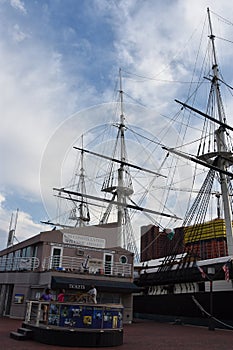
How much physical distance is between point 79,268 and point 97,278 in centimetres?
154

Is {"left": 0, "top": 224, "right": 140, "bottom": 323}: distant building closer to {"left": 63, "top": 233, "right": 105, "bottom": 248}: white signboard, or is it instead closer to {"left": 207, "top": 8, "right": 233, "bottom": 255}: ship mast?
{"left": 63, "top": 233, "right": 105, "bottom": 248}: white signboard

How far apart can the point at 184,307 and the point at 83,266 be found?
294 inches

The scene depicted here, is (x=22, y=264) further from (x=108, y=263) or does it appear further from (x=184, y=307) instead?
(x=184, y=307)

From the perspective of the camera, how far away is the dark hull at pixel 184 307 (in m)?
19.1

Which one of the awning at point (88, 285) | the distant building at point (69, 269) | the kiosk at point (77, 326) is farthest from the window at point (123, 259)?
the kiosk at point (77, 326)

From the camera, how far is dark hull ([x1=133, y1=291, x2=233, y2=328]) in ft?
62.6

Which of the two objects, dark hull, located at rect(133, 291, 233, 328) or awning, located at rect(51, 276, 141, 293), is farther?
awning, located at rect(51, 276, 141, 293)

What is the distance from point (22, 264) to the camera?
22797 mm

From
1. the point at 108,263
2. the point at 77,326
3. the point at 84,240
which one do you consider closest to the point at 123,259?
the point at 108,263

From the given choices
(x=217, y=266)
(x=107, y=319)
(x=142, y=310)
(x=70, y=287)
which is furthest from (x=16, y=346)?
(x=142, y=310)

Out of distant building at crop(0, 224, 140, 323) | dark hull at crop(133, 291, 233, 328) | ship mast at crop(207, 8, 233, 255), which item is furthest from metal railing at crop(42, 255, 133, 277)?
ship mast at crop(207, 8, 233, 255)

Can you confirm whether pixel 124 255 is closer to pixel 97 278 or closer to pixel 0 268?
pixel 97 278

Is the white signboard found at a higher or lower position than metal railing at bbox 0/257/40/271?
higher

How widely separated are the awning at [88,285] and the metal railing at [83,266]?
34.4 inches
